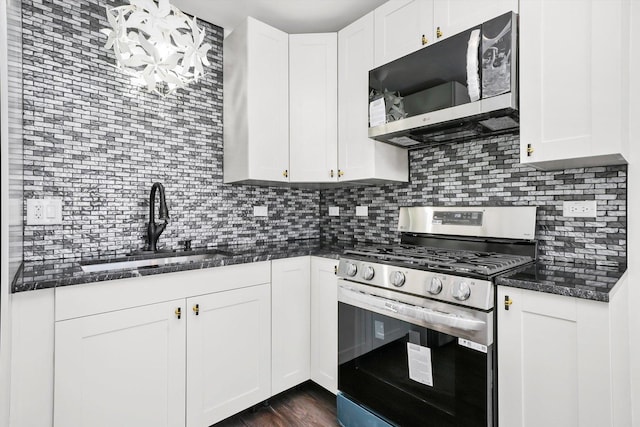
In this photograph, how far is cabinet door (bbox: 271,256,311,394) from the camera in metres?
2.09

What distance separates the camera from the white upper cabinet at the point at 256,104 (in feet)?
7.31

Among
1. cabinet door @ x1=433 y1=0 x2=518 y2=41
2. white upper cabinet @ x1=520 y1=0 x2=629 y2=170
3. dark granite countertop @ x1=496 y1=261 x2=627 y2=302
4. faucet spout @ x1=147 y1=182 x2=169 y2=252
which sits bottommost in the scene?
dark granite countertop @ x1=496 y1=261 x2=627 y2=302

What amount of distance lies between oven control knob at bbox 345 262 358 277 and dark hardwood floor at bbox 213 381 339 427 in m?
0.89

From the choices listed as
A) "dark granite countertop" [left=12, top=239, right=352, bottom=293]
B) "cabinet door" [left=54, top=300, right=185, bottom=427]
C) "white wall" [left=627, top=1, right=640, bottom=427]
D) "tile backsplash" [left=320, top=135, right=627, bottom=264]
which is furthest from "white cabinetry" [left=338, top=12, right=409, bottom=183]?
"cabinet door" [left=54, top=300, right=185, bottom=427]

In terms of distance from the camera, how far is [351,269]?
1876 millimetres

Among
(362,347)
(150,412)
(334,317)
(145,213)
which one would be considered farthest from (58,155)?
(362,347)

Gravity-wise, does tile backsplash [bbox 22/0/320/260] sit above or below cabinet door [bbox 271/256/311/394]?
above

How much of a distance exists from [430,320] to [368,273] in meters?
0.39

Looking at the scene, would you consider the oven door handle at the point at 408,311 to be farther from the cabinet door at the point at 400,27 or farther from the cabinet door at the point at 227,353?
the cabinet door at the point at 400,27

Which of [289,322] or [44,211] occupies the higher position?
[44,211]

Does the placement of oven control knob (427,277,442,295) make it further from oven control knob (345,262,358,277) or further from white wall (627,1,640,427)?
white wall (627,1,640,427)

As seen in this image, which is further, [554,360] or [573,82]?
[573,82]

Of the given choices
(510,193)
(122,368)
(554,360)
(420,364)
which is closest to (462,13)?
(510,193)

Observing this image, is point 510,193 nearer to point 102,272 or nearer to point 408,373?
point 408,373
